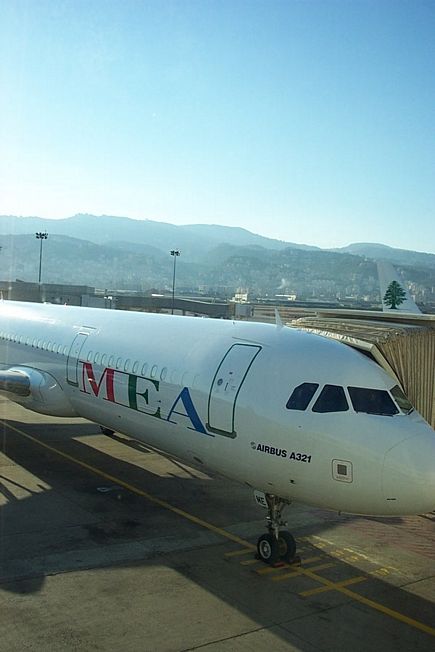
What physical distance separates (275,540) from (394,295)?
34551 millimetres

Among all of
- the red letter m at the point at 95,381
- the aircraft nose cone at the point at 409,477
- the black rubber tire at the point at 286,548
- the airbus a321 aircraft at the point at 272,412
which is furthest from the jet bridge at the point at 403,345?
the red letter m at the point at 95,381

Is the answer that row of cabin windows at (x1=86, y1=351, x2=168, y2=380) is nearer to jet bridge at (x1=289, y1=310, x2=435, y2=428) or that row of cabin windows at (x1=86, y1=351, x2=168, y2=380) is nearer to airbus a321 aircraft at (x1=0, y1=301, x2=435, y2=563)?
airbus a321 aircraft at (x1=0, y1=301, x2=435, y2=563)

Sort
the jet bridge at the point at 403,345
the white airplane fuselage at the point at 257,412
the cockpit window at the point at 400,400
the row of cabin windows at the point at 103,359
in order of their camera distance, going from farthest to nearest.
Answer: the row of cabin windows at the point at 103,359 → the jet bridge at the point at 403,345 → the cockpit window at the point at 400,400 → the white airplane fuselage at the point at 257,412

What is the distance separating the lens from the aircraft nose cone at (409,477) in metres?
10.0

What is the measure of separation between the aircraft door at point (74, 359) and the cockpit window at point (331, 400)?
8.82m

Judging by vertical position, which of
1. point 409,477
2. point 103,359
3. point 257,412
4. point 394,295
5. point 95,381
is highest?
point 394,295

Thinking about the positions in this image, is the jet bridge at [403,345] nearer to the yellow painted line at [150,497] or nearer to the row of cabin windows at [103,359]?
the row of cabin windows at [103,359]

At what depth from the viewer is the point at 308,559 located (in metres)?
12.8

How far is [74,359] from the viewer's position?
59.5 feet

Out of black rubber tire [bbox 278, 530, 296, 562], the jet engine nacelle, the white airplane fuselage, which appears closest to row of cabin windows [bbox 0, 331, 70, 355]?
the jet engine nacelle

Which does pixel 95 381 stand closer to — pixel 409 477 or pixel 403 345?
pixel 403 345

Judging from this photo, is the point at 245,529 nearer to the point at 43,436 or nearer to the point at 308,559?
the point at 308,559

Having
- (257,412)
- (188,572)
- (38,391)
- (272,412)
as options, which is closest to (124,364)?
(38,391)

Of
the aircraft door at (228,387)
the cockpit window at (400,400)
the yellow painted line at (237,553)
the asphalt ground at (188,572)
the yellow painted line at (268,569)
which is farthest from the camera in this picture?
the yellow painted line at (237,553)
